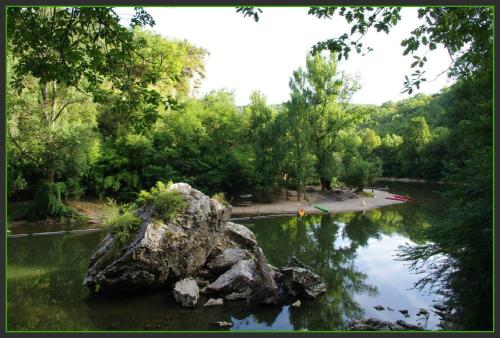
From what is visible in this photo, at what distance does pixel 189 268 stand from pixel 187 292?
1.45 meters

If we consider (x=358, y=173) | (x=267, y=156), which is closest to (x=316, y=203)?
(x=267, y=156)

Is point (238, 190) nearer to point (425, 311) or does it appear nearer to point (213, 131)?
point (213, 131)

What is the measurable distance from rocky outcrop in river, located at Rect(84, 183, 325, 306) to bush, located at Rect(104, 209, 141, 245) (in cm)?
15

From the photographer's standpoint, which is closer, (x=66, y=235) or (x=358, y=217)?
(x=66, y=235)

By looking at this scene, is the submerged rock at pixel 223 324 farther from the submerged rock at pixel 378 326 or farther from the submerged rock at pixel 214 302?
the submerged rock at pixel 378 326

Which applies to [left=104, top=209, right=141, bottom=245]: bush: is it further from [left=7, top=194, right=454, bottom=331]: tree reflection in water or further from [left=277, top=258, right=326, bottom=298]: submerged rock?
[left=277, top=258, right=326, bottom=298]: submerged rock

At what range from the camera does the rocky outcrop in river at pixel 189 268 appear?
10.3 meters

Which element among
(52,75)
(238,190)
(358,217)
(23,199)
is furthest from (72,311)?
(238,190)

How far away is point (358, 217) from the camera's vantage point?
25516 mm

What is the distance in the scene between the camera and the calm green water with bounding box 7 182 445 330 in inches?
352

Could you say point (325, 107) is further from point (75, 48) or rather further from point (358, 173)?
point (75, 48)

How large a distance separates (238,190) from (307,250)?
51.6 feet

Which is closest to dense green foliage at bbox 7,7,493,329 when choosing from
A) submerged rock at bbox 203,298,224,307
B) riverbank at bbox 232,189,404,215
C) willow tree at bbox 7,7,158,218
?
willow tree at bbox 7,7,158,218

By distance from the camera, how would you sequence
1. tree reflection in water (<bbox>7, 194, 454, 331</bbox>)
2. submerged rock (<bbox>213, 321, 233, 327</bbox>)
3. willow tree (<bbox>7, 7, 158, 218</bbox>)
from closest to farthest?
willow tree (<bbox>7, 7, 158, 218</bbox>) < submerged rock (<bbox>213, 321, 233, 327</bbox>) < tree reflection in water (<bbox>7, 194, 454, 331</bbox>)
